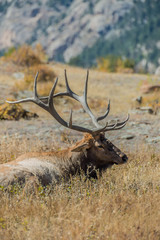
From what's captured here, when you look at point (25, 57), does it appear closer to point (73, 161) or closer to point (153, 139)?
point (153, 139)

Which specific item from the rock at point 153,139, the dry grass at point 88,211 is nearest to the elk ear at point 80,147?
the dry grass at point 88,211

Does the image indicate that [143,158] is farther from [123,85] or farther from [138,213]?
[123,85]

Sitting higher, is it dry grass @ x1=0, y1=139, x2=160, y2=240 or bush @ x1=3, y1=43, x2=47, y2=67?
bush @ x1=3, y1=43, x2=47, y2=67

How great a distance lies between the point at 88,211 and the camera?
13.0 feet

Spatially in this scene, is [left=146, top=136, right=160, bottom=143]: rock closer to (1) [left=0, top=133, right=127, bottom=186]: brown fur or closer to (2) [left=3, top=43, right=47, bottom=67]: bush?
(1) [left=0, top=133, right=127, bottom=186]: brown fur

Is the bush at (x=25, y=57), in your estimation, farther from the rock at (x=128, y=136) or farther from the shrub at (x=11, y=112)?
the rock at (x=128, y=136)

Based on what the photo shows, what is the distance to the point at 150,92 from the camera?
1875cm

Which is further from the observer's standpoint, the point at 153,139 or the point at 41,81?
the point at 41,81

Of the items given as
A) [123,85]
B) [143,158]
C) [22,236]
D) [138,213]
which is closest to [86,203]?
[138,213]

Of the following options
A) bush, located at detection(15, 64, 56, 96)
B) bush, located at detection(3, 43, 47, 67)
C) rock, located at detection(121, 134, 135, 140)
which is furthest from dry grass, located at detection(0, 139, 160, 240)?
bush, located at detection(3, 43, 47, 67)

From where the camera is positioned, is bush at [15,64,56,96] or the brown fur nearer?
the brown fur

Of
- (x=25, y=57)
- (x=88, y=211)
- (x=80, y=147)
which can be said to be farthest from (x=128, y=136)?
(x=25, y=57)

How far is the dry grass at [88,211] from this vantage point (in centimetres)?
361

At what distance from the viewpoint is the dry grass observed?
11.8ft
